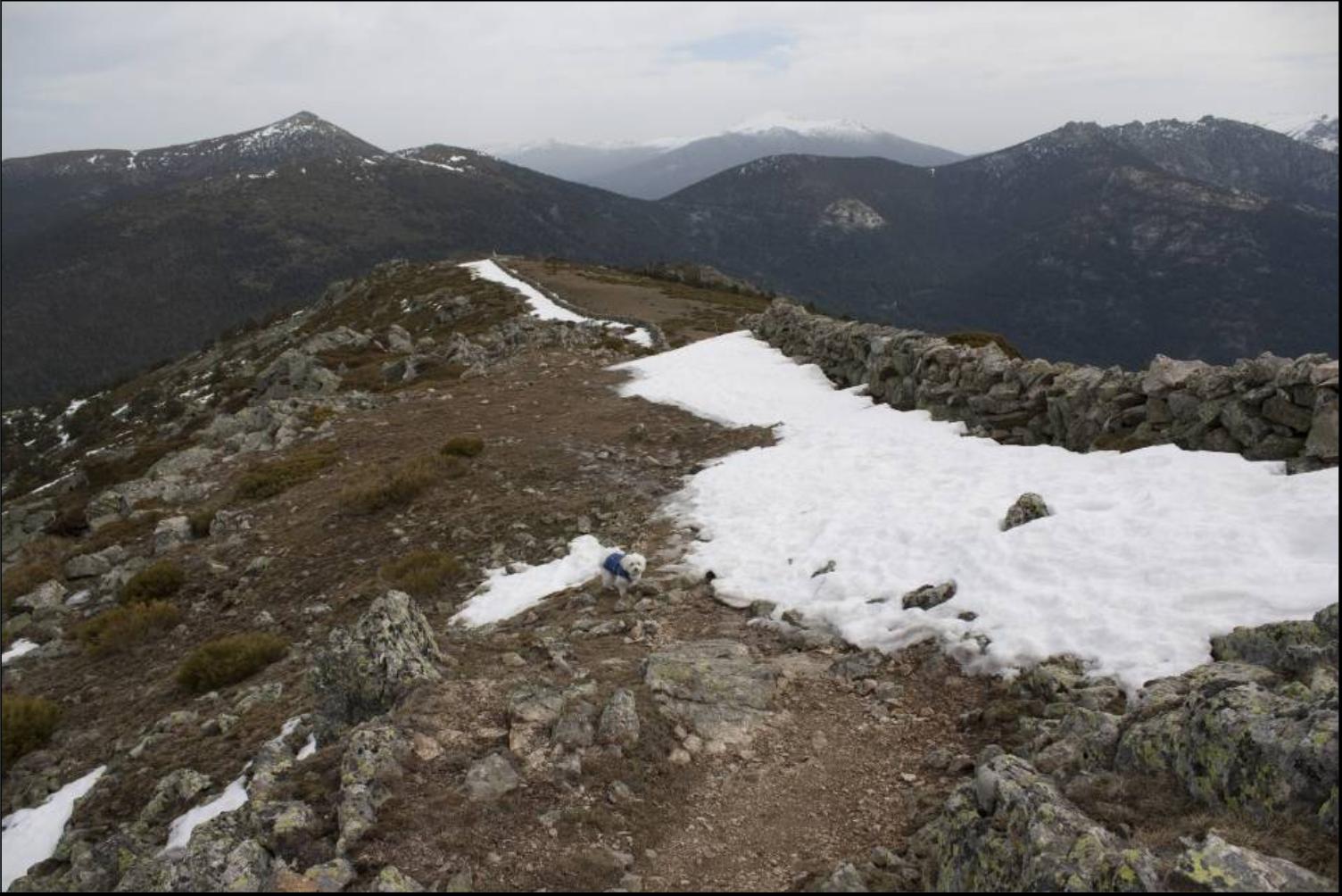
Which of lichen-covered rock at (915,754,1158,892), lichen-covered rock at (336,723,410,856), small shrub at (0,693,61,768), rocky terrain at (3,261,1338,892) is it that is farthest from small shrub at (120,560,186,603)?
lichen-covered rock at (915,754,1158,892)

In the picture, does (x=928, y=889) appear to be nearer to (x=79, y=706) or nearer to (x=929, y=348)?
(x=79, y=706)

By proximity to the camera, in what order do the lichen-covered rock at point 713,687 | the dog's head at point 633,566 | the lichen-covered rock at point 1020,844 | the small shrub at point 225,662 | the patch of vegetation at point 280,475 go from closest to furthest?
the lichen-covered rock at point 1020,844
the lichen-covered rock at point 713,687
the small shrub at point 225,662
the dog's head at point 633,566
the patch of vegetation at point 280,475

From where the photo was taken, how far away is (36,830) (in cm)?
914

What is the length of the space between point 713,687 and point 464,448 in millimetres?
13371

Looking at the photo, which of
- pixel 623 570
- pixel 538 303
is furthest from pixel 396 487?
pixel 538 303

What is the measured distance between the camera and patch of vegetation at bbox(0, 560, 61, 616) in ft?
57.4

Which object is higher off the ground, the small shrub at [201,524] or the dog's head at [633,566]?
the dog's head at [633,566]

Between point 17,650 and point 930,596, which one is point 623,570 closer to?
point 930,596

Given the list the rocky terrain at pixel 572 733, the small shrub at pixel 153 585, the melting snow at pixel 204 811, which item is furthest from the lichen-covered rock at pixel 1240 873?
the small shrub at pixel 153 585

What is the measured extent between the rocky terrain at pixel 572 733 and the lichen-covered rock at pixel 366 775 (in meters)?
0.03

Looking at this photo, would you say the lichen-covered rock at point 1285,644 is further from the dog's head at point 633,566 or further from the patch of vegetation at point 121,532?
the patch of vegetation at point 121,532

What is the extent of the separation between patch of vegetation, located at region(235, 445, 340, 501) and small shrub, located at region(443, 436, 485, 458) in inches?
164

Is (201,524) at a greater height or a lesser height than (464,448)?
lesser

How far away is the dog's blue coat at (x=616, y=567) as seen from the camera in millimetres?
11555
